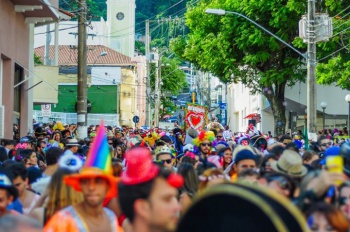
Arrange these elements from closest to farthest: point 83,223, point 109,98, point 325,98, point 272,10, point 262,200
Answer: point 262,200 < point 83,223 < point 272,10 < point 325,98 < point 109,98

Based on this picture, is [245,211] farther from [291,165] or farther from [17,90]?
[17,90]

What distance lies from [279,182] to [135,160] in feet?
3.87

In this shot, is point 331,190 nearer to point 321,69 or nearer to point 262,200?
point 262,200

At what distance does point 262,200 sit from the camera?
310 centimetres

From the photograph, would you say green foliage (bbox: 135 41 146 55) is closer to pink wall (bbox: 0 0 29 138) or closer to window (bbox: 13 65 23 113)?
window (bbox: 13 65 23 113)

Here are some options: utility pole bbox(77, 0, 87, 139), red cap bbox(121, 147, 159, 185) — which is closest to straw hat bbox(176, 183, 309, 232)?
red cap bbox(121, 147, 159, 185)

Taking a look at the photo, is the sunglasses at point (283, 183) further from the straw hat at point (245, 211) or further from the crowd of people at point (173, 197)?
the straw hat at point (245, 211)

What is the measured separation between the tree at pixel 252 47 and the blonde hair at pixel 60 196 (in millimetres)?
33432

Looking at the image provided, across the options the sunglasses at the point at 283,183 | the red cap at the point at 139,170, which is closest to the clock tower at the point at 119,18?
the sunglasses at the point at 283,183

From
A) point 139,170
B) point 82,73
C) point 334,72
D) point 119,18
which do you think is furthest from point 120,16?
point 139,170

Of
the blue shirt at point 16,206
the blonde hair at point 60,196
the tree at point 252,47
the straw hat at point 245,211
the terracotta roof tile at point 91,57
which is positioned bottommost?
the blue shirt at point 16,206

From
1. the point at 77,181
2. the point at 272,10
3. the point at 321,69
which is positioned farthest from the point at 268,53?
the point at 77,181

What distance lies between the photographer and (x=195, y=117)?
27.7m

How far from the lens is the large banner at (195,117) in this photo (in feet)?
90.2
